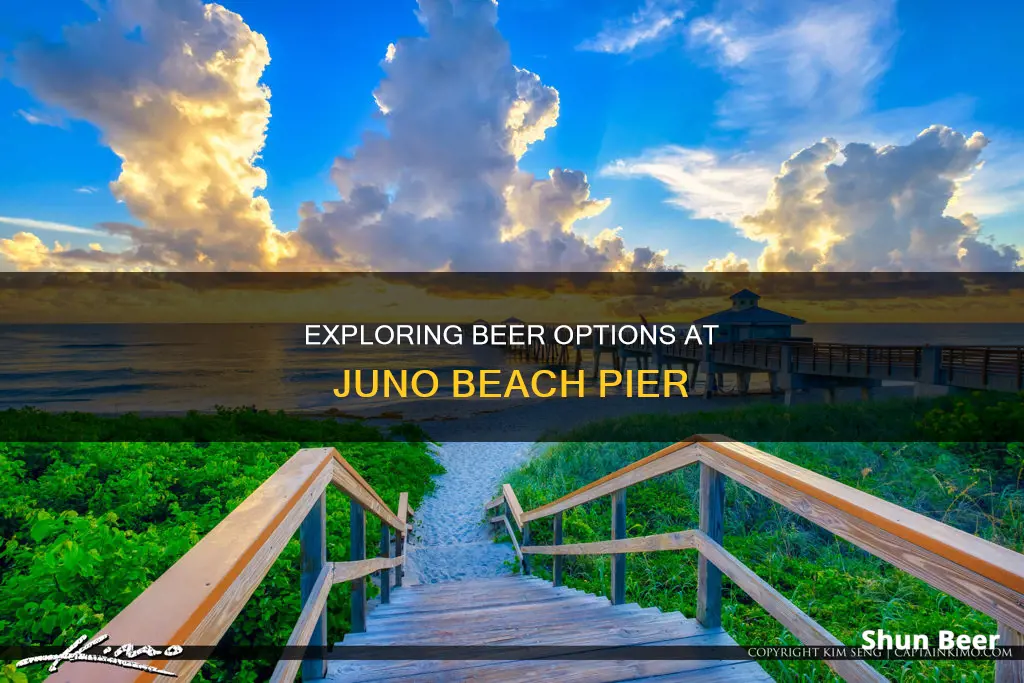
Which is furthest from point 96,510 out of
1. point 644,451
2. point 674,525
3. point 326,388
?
point 326,388

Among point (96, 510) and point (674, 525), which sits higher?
point (96, 510)

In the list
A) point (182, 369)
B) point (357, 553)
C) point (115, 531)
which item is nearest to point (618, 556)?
point (357, 553)

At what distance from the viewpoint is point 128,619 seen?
2.87 feet

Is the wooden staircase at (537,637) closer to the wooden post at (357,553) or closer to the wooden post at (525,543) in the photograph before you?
the wooden post at (357,553)

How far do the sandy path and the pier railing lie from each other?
4.48 meters

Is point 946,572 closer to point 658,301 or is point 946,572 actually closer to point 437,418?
point 437,418

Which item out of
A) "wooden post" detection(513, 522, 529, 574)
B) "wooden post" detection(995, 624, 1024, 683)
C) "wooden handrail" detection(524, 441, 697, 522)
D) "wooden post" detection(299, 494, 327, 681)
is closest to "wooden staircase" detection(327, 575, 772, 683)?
"wooden post" detection(299, 494, 327, 681)

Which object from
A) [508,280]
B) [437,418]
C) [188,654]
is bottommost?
[437,418]

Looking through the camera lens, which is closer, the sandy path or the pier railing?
the pier railing

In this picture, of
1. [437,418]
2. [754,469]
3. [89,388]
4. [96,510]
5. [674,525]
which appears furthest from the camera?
[89,388]

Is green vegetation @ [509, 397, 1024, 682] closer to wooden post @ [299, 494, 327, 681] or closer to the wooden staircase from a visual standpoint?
the wooden staircase

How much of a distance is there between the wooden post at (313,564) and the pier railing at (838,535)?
1.50m

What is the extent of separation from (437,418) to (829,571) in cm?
1978

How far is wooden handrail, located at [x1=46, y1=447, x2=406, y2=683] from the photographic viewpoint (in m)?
0.84
